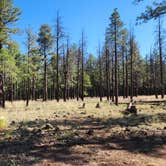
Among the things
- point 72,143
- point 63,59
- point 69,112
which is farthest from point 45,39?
point 72,143

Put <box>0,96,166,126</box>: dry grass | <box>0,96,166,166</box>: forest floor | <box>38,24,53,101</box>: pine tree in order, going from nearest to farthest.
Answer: <box>0,96,166,166</box>: forest floor → <box>0,96,166,126</box>: dry grass → <box>38,24,53,101</box>: pine tree

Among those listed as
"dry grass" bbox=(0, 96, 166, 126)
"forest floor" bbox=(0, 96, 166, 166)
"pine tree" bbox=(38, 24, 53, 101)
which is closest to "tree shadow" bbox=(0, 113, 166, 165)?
"forest floor" bbox=(0, 96, 166, 166)

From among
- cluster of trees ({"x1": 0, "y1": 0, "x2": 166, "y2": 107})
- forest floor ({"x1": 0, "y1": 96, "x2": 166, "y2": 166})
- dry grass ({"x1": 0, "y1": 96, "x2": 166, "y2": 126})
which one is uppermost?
cluster of trees ({"x1": 0, "y1": 0, "x2": 166, "y2": 107})

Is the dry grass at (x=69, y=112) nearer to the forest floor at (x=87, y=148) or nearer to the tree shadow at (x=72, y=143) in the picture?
the tree shadow at (x=72, y=143)

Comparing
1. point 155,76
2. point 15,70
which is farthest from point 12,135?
point 155,76

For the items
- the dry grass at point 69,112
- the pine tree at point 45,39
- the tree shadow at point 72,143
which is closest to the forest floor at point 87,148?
the tree shadow at point 72,143

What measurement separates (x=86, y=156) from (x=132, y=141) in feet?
8.19

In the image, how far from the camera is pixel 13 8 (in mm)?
31016

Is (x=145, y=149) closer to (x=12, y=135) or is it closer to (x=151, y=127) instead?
(x=151, y=127)

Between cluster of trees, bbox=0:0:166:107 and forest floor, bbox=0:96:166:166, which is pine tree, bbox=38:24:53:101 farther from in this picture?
forest floor, bbox=0:96:166:166

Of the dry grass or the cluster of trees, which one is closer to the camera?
the dry grass

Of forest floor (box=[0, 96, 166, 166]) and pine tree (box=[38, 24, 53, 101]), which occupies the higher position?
pine tree (box=[38, 24, 53, 101])

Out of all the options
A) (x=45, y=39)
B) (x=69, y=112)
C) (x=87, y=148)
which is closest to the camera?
(x=87, y=148)

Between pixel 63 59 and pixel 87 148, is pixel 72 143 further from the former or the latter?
pixel 63 59
